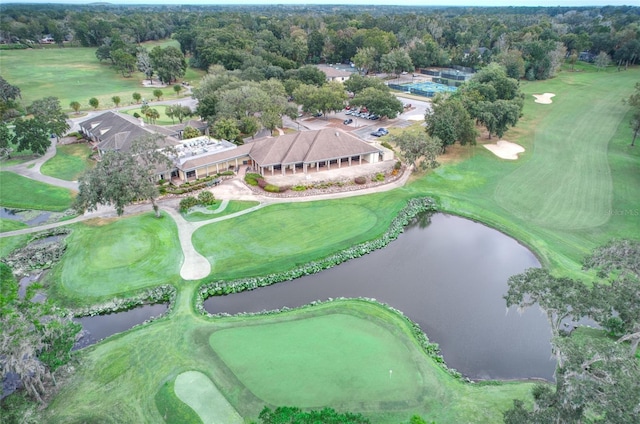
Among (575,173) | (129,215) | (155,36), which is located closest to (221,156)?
(129,215)

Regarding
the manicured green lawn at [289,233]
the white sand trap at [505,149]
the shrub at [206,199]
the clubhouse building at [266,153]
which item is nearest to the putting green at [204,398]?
the manicured green lawn at [289,233]

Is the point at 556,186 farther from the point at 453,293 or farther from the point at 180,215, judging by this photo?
the point at 180,215

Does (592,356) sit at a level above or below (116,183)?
above

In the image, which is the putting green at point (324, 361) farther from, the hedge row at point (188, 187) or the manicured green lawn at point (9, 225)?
the manicured green lawn at point (9, 225)

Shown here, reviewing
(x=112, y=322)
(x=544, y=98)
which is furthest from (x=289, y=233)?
(x=544, y=98)

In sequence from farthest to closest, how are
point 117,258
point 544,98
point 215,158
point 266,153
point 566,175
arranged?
Result: point 544,98 < point 266,153 < point 215,158 < point 566,175 < point 117,258

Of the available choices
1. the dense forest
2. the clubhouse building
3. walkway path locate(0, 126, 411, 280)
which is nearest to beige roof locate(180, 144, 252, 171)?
the clubhouse building

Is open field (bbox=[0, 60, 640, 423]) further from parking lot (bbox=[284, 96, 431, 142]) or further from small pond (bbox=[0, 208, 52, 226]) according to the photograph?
parking lot (bbox=[284, 96, 431, 142])
